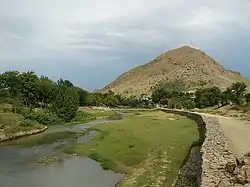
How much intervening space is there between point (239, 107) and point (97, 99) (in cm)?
7181

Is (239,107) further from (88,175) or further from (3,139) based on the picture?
(88,175)

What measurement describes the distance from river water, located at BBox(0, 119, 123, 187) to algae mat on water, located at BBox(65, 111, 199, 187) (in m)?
1.42

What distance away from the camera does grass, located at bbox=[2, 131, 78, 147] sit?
49.5m

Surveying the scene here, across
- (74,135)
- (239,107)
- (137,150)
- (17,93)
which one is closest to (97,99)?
(17,93)

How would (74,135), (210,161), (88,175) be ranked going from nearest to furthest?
1. (210,161)
2. (88,175)
3. (74,135)

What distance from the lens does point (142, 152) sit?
38531 mm

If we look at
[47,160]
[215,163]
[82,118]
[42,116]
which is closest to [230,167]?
[215,163]

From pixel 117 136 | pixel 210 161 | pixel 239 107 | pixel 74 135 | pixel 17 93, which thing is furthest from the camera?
pixel 17 93

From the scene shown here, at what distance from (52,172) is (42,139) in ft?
74.3

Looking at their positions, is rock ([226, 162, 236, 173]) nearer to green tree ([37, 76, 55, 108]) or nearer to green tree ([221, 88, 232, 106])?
green tree ([37, 76, 55, 108])

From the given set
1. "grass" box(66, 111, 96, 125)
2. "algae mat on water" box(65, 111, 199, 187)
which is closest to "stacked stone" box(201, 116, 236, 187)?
"algae mat on water" box(65, 111, 199, 187)

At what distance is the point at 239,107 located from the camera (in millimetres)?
92000

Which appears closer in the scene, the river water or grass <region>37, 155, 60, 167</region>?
the river water

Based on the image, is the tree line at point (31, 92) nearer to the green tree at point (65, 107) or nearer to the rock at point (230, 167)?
the green tree at point (65, 107)
